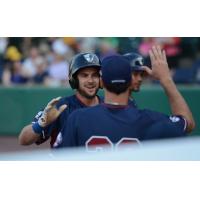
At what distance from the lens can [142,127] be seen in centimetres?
367

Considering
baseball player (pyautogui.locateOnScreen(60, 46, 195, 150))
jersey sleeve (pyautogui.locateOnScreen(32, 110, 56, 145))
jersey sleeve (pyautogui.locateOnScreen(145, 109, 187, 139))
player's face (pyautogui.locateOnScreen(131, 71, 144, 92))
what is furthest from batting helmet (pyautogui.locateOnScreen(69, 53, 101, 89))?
jersey sleeve (pyautogui.locateOnScreen(145, 109, 187, 139))

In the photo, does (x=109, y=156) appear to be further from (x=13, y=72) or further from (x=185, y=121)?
(x=13, y=72)

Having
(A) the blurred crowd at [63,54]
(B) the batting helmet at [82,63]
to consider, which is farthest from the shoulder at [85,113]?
(A) the blurred crowd at [63,54]

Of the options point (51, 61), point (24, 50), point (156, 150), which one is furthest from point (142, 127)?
point (24, 50)

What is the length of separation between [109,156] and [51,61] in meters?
9.31

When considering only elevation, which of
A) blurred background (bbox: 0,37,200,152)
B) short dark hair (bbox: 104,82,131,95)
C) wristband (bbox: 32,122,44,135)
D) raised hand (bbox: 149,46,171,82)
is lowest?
wristband (bbox: 32,122,44,135)

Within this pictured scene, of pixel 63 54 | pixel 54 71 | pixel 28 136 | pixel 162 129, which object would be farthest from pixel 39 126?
pixel 63 54

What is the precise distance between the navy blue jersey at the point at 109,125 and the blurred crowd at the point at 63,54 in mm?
7998

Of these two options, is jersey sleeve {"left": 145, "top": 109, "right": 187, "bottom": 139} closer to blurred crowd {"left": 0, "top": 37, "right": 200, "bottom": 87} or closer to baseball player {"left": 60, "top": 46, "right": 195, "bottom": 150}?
baseball player {"left": 60, "top": 46, "right": 195, "bottom": 150}

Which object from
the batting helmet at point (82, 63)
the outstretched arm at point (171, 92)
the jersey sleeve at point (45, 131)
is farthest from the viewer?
the batting helmet at point (82, 63)

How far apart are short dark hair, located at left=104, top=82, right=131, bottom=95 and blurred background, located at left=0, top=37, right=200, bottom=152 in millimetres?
7214

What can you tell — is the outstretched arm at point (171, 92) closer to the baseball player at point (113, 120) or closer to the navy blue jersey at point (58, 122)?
Answer: the baseball player at point (113, 120)

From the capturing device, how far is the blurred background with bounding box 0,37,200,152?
11.7m

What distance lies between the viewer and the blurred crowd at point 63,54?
1221 cm
